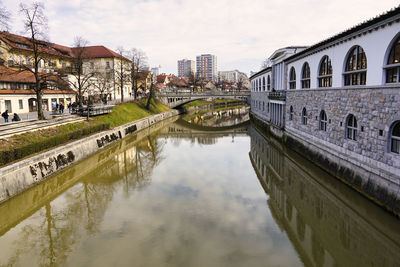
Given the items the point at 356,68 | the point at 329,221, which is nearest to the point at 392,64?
the point at 356,68

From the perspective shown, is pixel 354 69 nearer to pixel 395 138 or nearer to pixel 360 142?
pixel 360 142

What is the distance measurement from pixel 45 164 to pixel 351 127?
20.6m

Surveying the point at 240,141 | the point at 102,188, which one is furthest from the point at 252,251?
the point at 240,141

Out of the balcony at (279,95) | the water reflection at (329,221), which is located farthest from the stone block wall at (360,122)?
the balcony at (279,95)

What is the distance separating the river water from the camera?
1041 centimetres

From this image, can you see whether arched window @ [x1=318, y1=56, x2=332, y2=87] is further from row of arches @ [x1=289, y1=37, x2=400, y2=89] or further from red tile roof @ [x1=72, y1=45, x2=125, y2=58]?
red tile roof @ [x1=72, y1=45, x2=125, y2=58]

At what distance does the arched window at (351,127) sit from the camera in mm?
16844

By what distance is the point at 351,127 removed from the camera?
1708cm

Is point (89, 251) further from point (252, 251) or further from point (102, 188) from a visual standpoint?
point (102, 188)

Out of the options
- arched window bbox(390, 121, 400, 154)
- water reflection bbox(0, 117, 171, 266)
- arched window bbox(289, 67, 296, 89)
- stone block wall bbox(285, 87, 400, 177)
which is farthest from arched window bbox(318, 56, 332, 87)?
water reflection bbox(0, 117, 171, 266)

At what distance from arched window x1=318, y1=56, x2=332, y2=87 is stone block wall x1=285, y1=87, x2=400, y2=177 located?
2.58 feet

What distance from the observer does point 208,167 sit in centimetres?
2291

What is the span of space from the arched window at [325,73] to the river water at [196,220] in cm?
672

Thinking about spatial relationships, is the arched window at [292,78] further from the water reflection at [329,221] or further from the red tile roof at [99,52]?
the red tile roof at [99,52]
